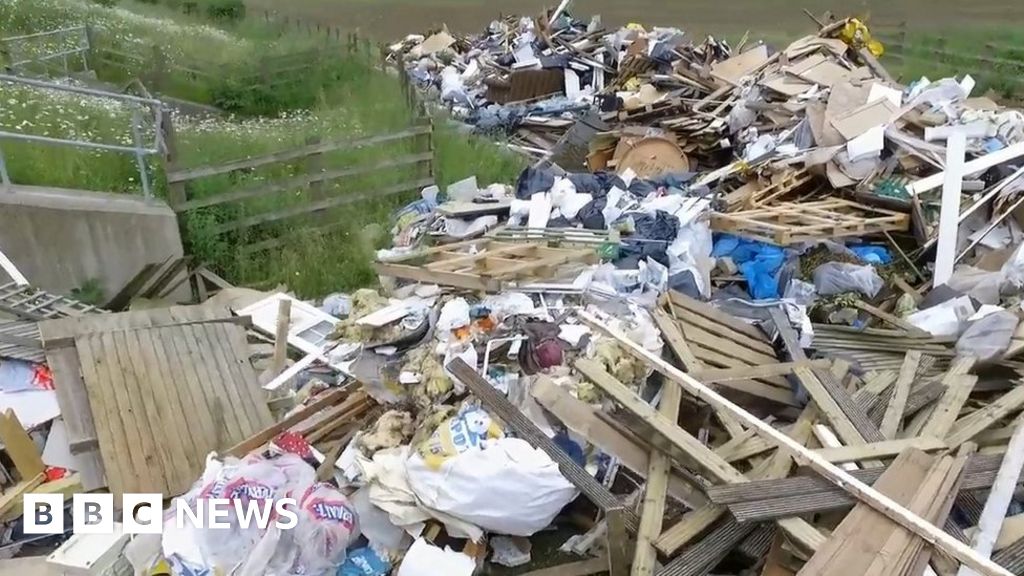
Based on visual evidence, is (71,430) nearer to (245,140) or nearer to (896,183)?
(245,140)

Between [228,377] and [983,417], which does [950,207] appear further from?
[228,377]

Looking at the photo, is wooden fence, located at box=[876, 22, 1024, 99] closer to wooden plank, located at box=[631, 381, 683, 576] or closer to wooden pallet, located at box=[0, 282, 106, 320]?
wooden plank, located at box=[631, 381, 683, 576]

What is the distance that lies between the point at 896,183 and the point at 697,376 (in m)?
3.77

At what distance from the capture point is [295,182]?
25.5 feet

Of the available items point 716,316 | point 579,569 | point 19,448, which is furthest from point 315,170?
point 579,569

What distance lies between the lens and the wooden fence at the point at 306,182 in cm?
732

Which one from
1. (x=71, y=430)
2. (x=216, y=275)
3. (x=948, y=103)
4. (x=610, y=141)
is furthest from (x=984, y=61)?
(x=71, y=430)

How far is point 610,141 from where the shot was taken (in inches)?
406

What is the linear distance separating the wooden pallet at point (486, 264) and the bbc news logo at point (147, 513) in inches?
90.2

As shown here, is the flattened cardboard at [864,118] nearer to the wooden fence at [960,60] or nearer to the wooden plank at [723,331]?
the wooden plank at [723,331]

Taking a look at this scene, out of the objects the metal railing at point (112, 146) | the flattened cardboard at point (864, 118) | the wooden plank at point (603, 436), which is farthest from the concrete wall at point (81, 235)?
the flattened cardboard at point (864, 118)

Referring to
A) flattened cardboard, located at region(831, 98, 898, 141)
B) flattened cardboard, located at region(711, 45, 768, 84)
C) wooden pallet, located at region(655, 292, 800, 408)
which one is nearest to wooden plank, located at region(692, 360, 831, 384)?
wooden pallet, located at region(655, 292, 800, 408)

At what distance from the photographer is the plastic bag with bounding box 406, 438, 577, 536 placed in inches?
163

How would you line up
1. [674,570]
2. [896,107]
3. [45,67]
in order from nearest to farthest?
[674,570], [896,107], [45,67]
